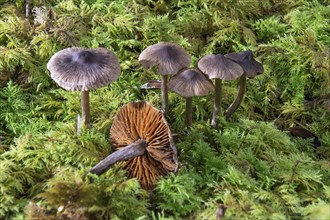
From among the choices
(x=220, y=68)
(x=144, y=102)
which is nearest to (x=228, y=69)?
(x=220, y=68)

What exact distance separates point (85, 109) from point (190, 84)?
0.61 metres

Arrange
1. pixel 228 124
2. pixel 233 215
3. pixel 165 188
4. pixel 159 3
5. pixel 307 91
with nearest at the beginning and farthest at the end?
pixel 233 215
pixel 165 188
pixel 228 124
pixel 307 91
pixel 159 3

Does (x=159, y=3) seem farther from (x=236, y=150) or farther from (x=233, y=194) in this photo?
(x=233, y=194)

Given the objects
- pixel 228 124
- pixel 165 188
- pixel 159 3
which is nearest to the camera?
pixel 165 188

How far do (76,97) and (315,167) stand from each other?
1.48 metres

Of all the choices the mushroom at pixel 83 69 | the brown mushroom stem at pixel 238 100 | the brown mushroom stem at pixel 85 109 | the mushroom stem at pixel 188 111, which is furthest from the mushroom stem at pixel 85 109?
the brown mushroom stem at pixel 238 100

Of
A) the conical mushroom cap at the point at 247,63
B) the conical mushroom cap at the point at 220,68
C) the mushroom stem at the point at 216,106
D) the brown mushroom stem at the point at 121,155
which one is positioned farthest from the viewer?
the mushroom stem at the point at 216,106

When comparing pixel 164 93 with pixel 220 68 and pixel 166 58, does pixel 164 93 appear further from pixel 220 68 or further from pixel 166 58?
pixel 220 68

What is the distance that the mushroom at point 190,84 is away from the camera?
7.25 ft

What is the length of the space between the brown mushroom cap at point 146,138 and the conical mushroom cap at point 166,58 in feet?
0.81

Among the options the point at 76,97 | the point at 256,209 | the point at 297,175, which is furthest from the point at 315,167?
the point at 76,97

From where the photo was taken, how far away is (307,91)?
2863mm

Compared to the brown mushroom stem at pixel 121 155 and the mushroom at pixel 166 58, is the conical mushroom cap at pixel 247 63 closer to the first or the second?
the mushroom at pixel 166 58

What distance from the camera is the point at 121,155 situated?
2043mm
